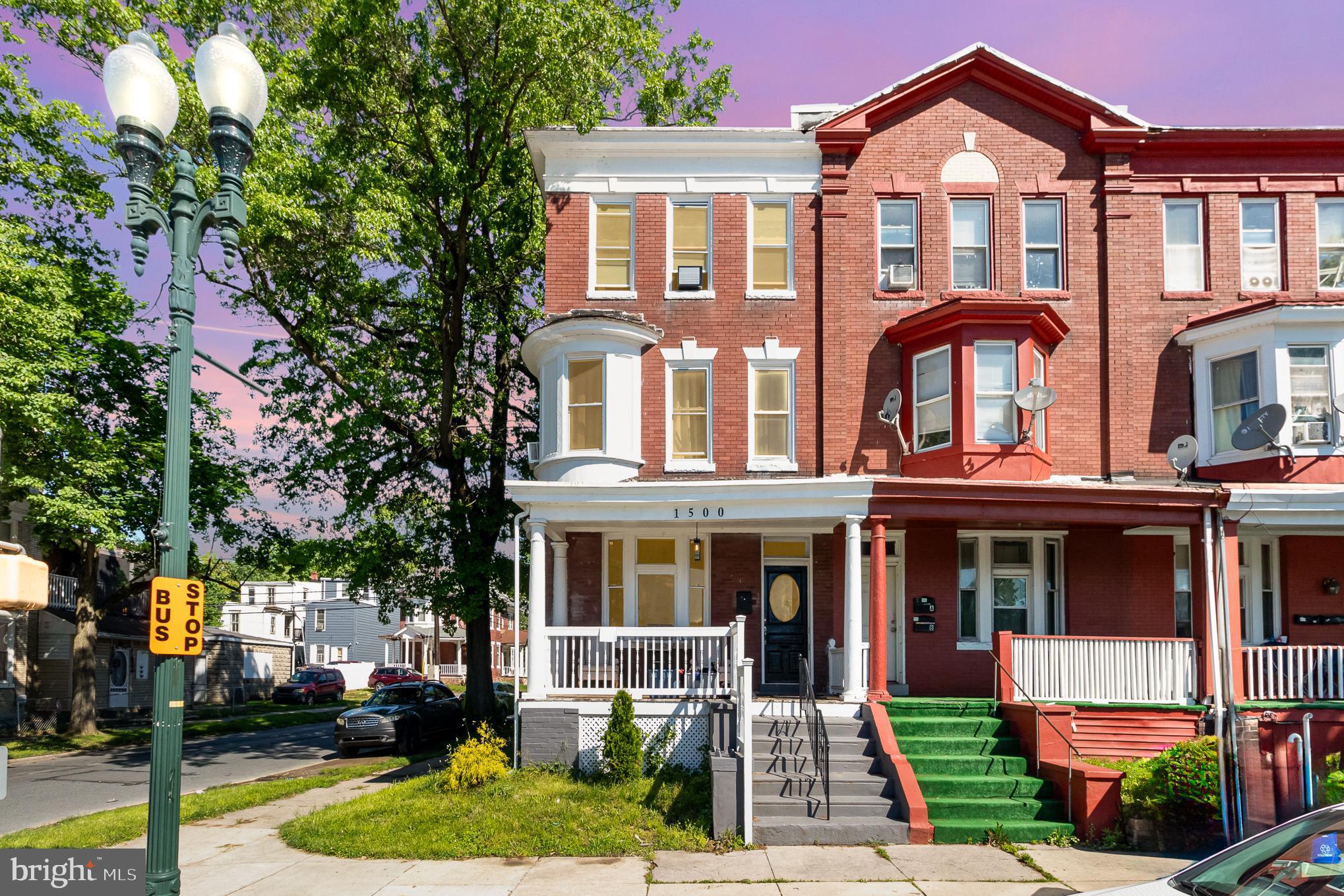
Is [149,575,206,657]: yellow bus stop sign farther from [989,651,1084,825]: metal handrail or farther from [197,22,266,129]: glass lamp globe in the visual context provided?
[989,651,1084,825]: metal handrail

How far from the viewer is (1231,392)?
55.4 ft

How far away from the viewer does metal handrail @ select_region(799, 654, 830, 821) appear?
12.3 metres

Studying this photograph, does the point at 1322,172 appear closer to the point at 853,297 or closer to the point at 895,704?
the point at 853,297

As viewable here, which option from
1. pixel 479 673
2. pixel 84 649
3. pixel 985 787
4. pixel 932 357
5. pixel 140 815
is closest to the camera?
pixel 985 787

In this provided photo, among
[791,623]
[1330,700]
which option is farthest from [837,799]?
[1330,700]

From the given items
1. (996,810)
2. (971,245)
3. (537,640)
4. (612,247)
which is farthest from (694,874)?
(971,245)

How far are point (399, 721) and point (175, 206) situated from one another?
1735cm

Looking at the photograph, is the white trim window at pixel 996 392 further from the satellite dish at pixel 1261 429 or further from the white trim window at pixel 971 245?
the satellite dish at pixel 1261 429

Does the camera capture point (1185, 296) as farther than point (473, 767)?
Yes

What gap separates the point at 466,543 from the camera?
2252 centimetres

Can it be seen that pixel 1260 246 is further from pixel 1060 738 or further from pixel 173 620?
pixel 173 620

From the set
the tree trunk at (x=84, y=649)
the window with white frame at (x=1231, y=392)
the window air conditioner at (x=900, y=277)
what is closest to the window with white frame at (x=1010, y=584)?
the window with white frame at (x=1231, y=392)

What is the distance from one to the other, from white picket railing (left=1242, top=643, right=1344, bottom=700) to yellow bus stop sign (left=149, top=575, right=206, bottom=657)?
14112 millimetres

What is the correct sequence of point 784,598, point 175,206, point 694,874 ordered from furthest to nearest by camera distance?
point 784,598 → point 694,874 → point 175,206
